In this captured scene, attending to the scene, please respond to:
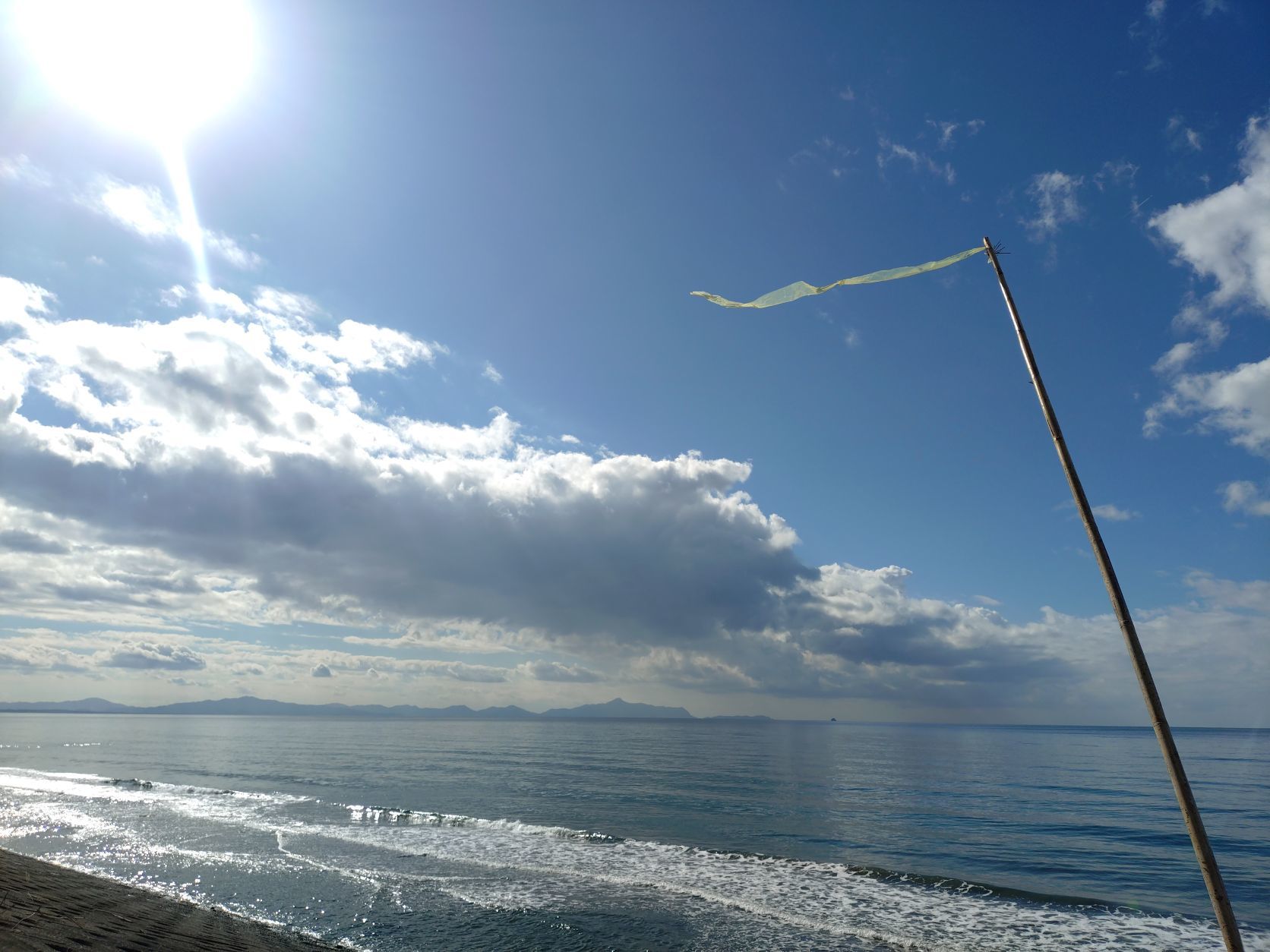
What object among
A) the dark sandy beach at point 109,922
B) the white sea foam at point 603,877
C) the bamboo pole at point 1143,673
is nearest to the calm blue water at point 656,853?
the white sea foam at point 603,877

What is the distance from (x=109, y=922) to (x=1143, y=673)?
67.7 feet

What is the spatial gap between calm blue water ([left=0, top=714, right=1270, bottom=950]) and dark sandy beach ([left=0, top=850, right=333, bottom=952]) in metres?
1.56

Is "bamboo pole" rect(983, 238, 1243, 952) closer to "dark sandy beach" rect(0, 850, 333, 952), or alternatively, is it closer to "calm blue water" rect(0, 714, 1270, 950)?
"calm blue water" rect(0, 714, 1270, 950)

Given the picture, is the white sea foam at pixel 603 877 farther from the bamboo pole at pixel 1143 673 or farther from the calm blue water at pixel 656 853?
the bamboo pole at pixel 1143 673

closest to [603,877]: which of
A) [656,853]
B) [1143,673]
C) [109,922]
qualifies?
[656,853]

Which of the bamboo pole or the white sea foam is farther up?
the bamboo pole

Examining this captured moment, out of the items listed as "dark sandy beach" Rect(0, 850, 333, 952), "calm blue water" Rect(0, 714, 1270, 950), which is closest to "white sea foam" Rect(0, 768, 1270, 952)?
"calm blue water" Rect(0, 714, 1270, 950)

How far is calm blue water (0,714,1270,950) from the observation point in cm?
1828

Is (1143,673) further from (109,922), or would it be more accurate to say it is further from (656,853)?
(656,853)

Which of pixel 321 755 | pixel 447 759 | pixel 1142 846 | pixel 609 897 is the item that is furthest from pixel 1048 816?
pixel 321 755

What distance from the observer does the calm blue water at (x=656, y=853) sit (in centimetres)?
1828

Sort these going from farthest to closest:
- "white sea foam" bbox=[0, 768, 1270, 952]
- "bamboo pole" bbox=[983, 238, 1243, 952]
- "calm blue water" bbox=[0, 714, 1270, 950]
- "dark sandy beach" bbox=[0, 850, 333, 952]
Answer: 1. "white sea foam" bbox=[0, 768, 1270, 952]
2. "calm blue water" bbox=[0, 714, 1270, 950]
3. "dark sandy beach" bbox=[0, 850, 333, 952]
4. "bamboo pole" bbox=[983, 238, 1243, 952]

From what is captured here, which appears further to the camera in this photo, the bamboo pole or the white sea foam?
the white sea foam

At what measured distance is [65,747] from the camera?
86.4 metres
